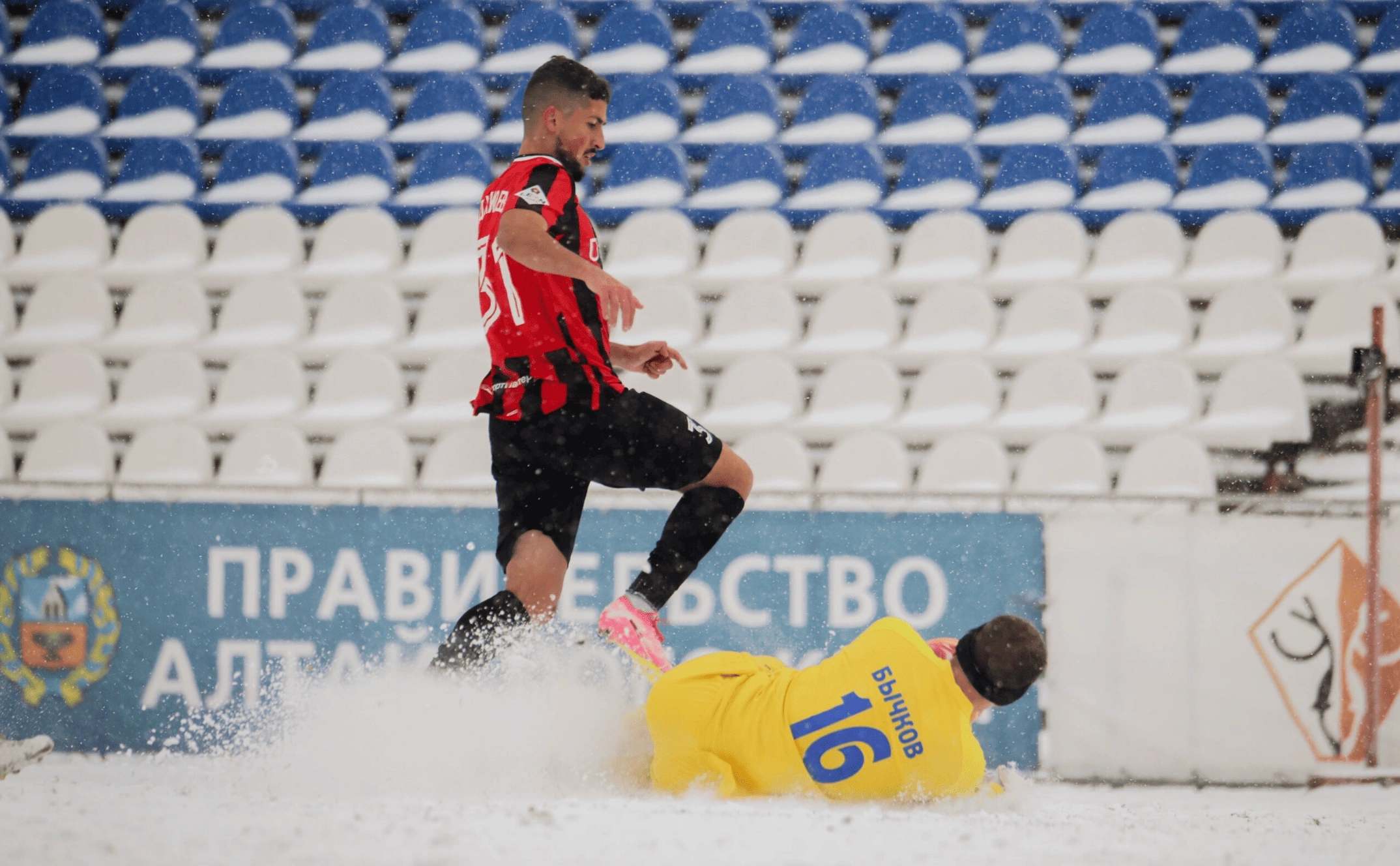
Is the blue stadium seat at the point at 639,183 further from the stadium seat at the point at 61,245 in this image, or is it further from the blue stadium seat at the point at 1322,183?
the blue stadium seat at the point at 1322,183

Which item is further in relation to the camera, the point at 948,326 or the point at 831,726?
the point at 948,326

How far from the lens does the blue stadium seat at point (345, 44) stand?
18.7ft

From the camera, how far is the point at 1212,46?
5.53 metres

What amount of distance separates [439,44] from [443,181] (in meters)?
0.85

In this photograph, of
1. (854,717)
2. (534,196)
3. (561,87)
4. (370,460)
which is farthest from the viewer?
(370,460)

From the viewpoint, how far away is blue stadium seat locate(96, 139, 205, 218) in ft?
17.9

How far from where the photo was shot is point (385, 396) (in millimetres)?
4855

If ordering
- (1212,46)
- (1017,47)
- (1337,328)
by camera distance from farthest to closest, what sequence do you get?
(1017,47)
(1212,46)
(1337,328)

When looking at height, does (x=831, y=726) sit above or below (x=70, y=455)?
below

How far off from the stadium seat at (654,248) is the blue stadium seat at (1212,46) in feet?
8.55

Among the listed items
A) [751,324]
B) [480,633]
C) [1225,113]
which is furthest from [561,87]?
[1225,113]

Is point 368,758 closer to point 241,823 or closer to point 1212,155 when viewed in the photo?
point 241,823

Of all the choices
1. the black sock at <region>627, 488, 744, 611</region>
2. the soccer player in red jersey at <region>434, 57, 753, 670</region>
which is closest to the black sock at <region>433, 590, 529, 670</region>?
the soccer player in red jersey at <region>434, 57, 753, 670</region>

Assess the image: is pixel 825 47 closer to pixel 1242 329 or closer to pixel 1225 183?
pixel 1225 183
